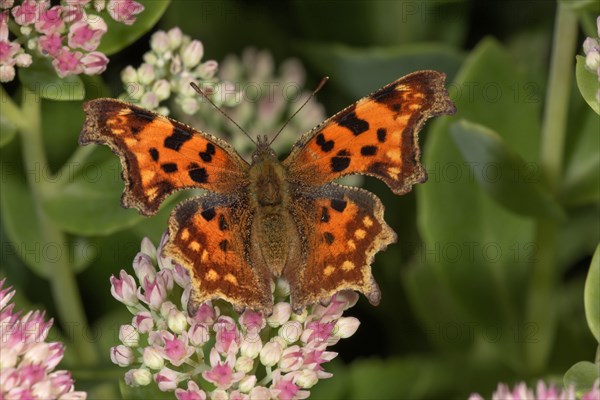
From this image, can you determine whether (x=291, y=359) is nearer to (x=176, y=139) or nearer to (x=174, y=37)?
(x=176, y=139)

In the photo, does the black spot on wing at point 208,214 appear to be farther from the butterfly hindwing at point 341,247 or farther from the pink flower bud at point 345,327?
the pink flower bud at point 345,327

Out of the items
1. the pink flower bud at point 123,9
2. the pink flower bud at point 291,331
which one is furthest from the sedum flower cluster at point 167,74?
the pink flower bud at point 291,331

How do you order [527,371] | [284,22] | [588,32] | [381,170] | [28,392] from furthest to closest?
[284,22]
[527,371]
[588,32]
[381,170]
[28,392]

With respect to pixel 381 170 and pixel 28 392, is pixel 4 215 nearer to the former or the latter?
pixel 28 392

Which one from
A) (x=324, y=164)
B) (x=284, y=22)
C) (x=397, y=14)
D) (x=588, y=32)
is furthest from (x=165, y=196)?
(x=284, y=22)

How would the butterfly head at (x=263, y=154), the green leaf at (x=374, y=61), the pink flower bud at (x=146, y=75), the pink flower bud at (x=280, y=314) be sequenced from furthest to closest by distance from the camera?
the green leaf at (x=374, y=61)
the pink flower bud at (x=146, y=75)
the butterfly head at (x=263, y=154)
the pink flower bud at (x=280, y=314)

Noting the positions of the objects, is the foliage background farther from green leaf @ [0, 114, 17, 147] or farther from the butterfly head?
the butterfly head

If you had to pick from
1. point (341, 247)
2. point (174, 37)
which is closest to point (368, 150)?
point (341, 247)
